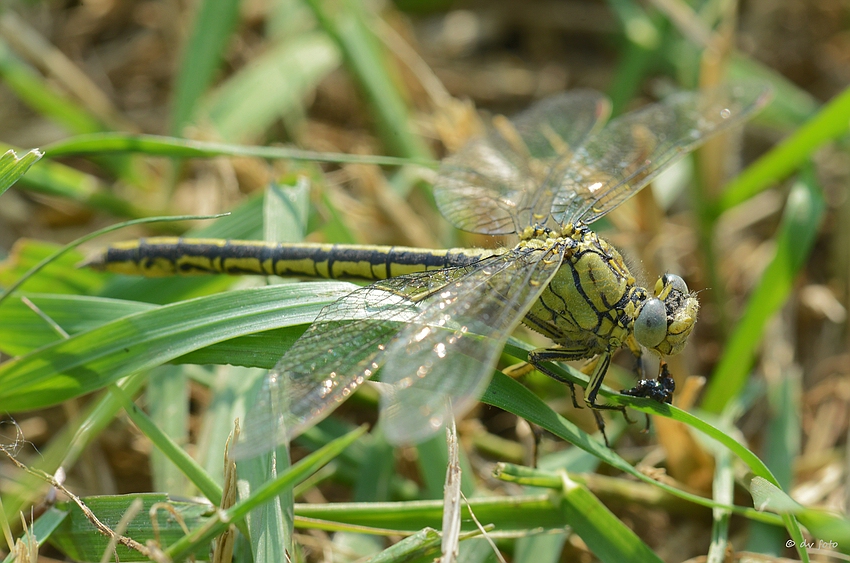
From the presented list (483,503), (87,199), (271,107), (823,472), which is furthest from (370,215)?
(823,472)

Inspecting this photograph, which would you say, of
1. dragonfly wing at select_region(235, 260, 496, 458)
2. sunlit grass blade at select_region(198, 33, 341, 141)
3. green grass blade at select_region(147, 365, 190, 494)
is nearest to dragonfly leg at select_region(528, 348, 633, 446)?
dragonfly wing at select_region(235, 260, 496, 458)

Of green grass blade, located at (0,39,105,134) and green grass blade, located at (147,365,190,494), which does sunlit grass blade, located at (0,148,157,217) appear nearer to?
green grass blade, located at (0,39,105,134)

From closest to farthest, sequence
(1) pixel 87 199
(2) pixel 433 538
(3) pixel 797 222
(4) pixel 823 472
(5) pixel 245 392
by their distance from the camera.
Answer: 1. (2) pixel 433 538
2. (5) pixel 245 392
3. (4) pixel 823 472
4. (3) pixel 797 222
5. (1) pixel 87 199

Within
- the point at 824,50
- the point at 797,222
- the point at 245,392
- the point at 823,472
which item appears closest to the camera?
the point at 245,392

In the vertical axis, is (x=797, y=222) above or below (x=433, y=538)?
above

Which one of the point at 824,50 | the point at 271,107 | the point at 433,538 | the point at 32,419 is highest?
the point at 824,50

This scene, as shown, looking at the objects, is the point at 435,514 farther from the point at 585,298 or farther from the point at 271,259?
the point at 271,259

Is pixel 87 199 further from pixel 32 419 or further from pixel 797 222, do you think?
pixel 797 222
